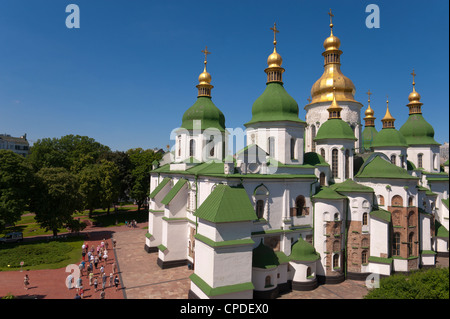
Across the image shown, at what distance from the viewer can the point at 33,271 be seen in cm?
2088

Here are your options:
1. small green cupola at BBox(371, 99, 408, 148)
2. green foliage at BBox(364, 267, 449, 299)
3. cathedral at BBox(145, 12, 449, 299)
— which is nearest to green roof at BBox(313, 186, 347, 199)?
cathedral at BBox(145, 12, 449, 299)

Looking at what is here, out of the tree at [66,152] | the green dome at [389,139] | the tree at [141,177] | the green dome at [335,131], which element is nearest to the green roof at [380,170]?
A: the green dome at [335,131]

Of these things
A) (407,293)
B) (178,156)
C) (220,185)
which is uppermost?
(178,156)

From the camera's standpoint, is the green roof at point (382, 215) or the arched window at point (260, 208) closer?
the arched window at point (260, 208)

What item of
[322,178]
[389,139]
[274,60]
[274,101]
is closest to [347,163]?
[322,178]

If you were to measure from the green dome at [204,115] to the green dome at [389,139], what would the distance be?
16.9m

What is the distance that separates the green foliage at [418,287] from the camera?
10.4 meters

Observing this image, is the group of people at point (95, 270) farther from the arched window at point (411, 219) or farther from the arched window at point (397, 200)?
the arched window at point (411, 219)

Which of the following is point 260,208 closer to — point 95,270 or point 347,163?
point 347,163

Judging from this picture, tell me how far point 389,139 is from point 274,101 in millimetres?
14762

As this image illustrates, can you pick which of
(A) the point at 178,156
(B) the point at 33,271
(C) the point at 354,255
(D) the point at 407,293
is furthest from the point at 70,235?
(D) the point at 407,293
